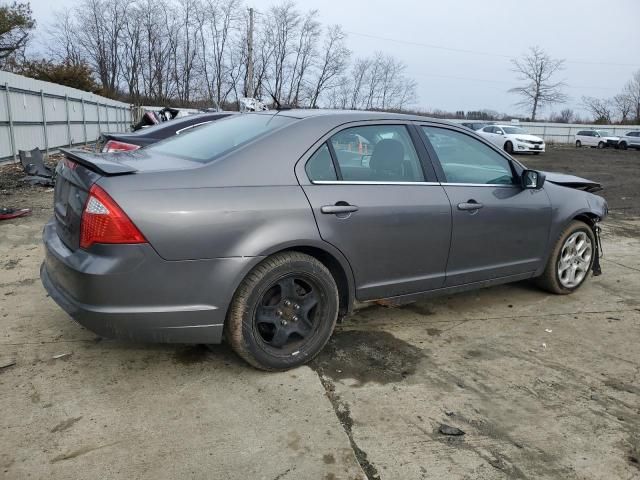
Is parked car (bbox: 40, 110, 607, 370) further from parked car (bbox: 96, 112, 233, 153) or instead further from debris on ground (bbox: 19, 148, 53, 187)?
debris on ground (bbox: 19, 148, 53, 187)

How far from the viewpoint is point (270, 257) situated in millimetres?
2980

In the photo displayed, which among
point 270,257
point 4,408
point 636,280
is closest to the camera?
point 4,408

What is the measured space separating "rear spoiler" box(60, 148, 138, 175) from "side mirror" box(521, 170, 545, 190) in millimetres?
3003

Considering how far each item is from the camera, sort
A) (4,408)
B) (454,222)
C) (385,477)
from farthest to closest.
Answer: (454,222)
(4,408)
(385,477)

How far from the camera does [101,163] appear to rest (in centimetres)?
287

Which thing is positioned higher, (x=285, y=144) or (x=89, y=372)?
(x=285, y=144)

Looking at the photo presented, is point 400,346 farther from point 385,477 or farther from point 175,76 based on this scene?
point 175,76

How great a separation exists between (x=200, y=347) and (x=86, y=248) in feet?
3.55

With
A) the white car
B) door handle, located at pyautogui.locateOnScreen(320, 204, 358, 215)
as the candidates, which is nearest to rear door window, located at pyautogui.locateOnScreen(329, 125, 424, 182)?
door handle, located at pyautogui.locateOnScreen(320, 204, 358, 215)

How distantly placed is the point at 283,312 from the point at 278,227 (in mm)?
550

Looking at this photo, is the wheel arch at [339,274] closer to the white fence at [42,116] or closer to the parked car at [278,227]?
the parked car at [278,227]

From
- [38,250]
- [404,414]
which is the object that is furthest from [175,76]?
[404,414]

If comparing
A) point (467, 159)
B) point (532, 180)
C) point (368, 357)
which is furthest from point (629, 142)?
point (368, 357)

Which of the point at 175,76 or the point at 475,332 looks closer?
the point at 475,332
